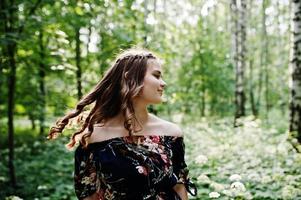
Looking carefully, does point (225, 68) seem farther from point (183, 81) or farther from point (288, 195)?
point (288, 195)

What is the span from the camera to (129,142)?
8.36ft

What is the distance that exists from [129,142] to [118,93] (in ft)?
0.92

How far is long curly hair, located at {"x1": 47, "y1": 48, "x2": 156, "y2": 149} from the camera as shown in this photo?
2.57 meters

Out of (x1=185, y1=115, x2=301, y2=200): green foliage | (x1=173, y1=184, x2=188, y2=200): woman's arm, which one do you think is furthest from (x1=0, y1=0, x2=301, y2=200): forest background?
(x1=173, y1=184, x2=188, y2=200): woman's arm

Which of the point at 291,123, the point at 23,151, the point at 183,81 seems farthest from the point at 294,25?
the point at 183,81

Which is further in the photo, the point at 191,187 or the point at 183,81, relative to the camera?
the point at 183,81

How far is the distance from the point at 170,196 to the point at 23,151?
35.5 ft

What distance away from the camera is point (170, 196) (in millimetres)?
2588

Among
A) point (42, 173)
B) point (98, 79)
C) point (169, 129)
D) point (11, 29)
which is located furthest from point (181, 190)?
point (98, 79)

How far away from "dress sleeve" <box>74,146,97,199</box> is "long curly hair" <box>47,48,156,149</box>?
0.23 ft

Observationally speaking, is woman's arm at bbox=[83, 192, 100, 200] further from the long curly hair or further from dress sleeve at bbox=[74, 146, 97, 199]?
the long curly hair

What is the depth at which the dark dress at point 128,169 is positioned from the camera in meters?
2.47

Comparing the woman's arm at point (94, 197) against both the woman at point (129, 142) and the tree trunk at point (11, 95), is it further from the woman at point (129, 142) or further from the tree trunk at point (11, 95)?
the tree trunk at point (11, 95)

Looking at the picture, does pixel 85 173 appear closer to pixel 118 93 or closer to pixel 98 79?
pixel 118 93
